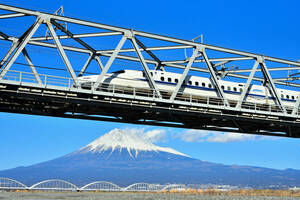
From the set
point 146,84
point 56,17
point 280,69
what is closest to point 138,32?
point 146,84

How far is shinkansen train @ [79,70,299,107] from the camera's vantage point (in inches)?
1428

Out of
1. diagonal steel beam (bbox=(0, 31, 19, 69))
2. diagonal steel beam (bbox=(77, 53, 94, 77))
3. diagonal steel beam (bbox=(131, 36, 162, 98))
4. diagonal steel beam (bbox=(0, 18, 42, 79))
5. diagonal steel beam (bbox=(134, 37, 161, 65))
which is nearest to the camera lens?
→ diagonal steel beam (bbox=(0, 18, 42, 79))

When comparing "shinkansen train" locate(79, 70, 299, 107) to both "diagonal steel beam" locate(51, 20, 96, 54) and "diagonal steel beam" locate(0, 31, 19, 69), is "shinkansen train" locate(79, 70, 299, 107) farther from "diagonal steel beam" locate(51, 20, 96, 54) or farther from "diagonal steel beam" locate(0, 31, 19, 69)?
"diagonal steel beam" locate(0, 31, 19, 69)

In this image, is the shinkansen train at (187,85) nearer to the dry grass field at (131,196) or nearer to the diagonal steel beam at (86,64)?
the diagonal steel beam at (86,64)

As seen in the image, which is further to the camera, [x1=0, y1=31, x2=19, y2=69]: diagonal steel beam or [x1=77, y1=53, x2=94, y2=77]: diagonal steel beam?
[x1=77, y1=53, x2=94, y2=77]: diagonal steel beam

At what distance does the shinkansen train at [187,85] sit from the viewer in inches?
1428

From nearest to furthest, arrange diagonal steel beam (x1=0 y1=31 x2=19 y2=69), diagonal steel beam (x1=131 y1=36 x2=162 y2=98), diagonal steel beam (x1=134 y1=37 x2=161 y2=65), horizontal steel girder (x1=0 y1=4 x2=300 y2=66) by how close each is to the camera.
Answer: horizontal steel girder (x1=0 y1=4 x2=300 y2=66) < diagonal steel beam (x1=0 y1=31 x2=19 y2=69) < diagonal steel beam (x1=131 y1=36 x2=162 y2=98) < diagonal steel beam (x1=134 y1=37 x2=161 y2=65)

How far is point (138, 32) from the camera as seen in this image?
36.0m

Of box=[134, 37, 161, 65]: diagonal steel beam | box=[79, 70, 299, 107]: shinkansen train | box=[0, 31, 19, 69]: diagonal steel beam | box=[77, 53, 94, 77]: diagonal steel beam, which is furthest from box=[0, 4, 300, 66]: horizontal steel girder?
box=[77, 53, 94, 77]: diagonal steel beam

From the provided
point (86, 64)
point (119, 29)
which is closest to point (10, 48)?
point (86, 64)

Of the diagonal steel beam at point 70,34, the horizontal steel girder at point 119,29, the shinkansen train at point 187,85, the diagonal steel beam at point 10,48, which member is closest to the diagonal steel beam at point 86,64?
the diagonal steel beam at point 70,34

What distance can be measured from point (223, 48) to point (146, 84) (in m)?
8.72

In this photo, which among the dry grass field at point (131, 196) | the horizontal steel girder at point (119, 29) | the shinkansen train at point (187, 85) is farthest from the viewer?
the shinkansen train at point (187, 85)

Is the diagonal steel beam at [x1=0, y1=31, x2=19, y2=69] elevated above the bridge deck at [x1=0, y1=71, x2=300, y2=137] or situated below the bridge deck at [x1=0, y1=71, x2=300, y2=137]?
above
